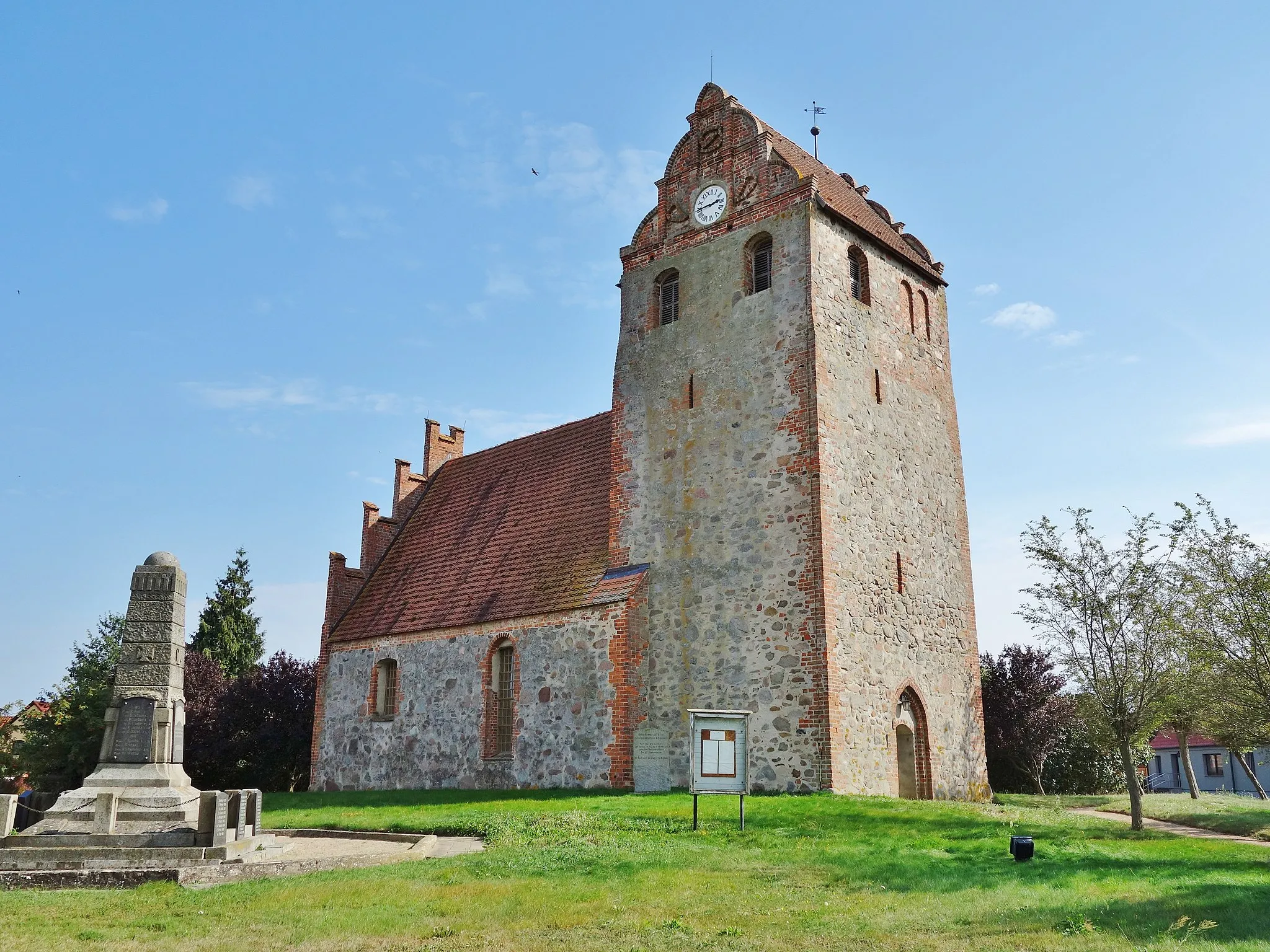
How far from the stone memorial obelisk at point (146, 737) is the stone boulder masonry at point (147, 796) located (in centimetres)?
1

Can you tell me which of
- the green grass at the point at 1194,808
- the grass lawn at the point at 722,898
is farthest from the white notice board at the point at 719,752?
the green grass at the point at 1194,808

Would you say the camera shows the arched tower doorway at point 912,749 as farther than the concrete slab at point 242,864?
Yes

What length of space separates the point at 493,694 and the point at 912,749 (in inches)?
376

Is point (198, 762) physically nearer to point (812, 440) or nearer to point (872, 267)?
point (812, 440)

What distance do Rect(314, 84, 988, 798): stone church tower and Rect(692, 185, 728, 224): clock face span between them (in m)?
0.08

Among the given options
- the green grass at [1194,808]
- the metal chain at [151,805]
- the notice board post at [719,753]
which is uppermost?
the notice board post at [719,753]

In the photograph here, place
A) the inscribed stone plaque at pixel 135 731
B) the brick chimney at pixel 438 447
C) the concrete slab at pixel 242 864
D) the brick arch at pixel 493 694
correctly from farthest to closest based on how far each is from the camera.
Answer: the brick chimney at pixel 438 447 → the brick arch at pixel 493 694 → the inscribed stone plaque at pixel 135 731 → the concrete slab at pixel 242 864

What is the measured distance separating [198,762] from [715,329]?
21386 millimetres

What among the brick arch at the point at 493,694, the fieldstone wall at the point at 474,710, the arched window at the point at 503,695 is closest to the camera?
the fieldstone wall at the point at 474,710

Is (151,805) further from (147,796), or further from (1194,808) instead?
(1194,808)

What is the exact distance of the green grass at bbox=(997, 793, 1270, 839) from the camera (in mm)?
18281

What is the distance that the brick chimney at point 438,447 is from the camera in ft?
110

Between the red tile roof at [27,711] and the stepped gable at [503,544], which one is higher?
the stepped gable at [503,544]

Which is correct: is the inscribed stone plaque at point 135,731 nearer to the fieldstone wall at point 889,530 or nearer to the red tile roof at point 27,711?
the fieldstone wall at point 889,530
